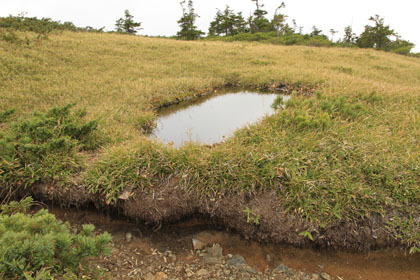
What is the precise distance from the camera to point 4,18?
12.0 m

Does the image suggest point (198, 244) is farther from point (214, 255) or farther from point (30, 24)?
point (30, 24)

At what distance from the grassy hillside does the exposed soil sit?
29 centimetres

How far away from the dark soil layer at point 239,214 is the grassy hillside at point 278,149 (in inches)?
2.6

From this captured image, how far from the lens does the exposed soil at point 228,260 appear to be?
115 inches

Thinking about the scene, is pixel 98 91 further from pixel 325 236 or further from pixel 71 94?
pixel 325 236

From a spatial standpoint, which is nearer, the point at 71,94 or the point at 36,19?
the point at 71,94

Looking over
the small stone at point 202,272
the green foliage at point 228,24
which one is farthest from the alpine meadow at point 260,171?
the green foliage at point 228,24

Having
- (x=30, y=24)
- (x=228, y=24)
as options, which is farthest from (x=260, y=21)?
(x=30, y=24)

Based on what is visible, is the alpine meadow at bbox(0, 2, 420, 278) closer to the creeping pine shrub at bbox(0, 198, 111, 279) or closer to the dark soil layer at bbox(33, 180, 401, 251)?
the dark soil layer at bbox(33, 180, 401, 251)

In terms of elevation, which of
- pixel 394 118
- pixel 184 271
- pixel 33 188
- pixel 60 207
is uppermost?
pixel 394 118

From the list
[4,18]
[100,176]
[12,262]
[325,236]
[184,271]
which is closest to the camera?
[12,262]

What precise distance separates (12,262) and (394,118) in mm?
6326

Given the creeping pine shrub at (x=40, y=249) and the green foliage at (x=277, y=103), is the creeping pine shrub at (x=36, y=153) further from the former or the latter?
the green foliage at (x=277, y=103)

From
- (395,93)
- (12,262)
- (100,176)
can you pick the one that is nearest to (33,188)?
(100,176)
